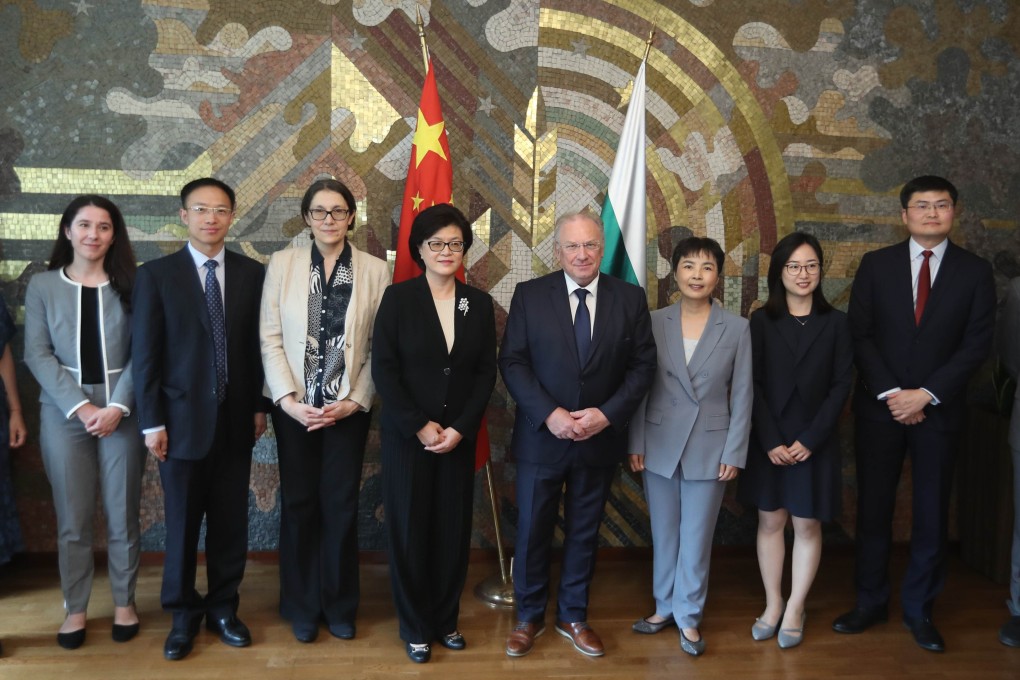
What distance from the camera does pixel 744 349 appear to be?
3.03 m

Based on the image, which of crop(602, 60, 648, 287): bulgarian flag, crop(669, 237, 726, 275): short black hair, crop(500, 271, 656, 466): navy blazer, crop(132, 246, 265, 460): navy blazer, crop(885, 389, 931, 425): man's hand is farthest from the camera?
crop(602, 60, 648, 287): bulgarian flag

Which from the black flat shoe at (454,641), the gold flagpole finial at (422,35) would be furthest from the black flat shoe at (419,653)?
the gold flagpole finial at (422,35)

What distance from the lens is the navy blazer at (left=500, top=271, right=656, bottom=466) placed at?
113 inches

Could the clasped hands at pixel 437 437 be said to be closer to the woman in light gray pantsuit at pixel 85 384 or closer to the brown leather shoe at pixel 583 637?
the brown leather shoe at pixel 583 637

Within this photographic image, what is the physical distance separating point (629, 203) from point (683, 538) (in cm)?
147

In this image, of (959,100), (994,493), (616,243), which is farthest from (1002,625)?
(959,100)

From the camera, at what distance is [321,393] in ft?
9.43

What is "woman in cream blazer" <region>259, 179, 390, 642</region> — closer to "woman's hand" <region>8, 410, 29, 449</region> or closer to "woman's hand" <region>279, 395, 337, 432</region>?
"woman's hand" <region>279, 395, 337, 432</region>

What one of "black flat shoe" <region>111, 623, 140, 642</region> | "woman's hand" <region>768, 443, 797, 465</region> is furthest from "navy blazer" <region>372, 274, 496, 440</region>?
"black flat shoe" <region>111, 623, 140, 642</region>

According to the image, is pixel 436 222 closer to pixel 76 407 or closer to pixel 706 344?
pixel 706 344

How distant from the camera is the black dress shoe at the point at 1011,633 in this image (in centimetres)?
314

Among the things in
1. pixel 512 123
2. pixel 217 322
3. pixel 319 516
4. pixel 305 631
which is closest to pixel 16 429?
pixel 217 322

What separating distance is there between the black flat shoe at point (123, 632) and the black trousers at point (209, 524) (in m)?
0.19

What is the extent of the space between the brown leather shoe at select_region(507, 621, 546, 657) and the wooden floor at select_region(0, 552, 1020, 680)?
3cm
